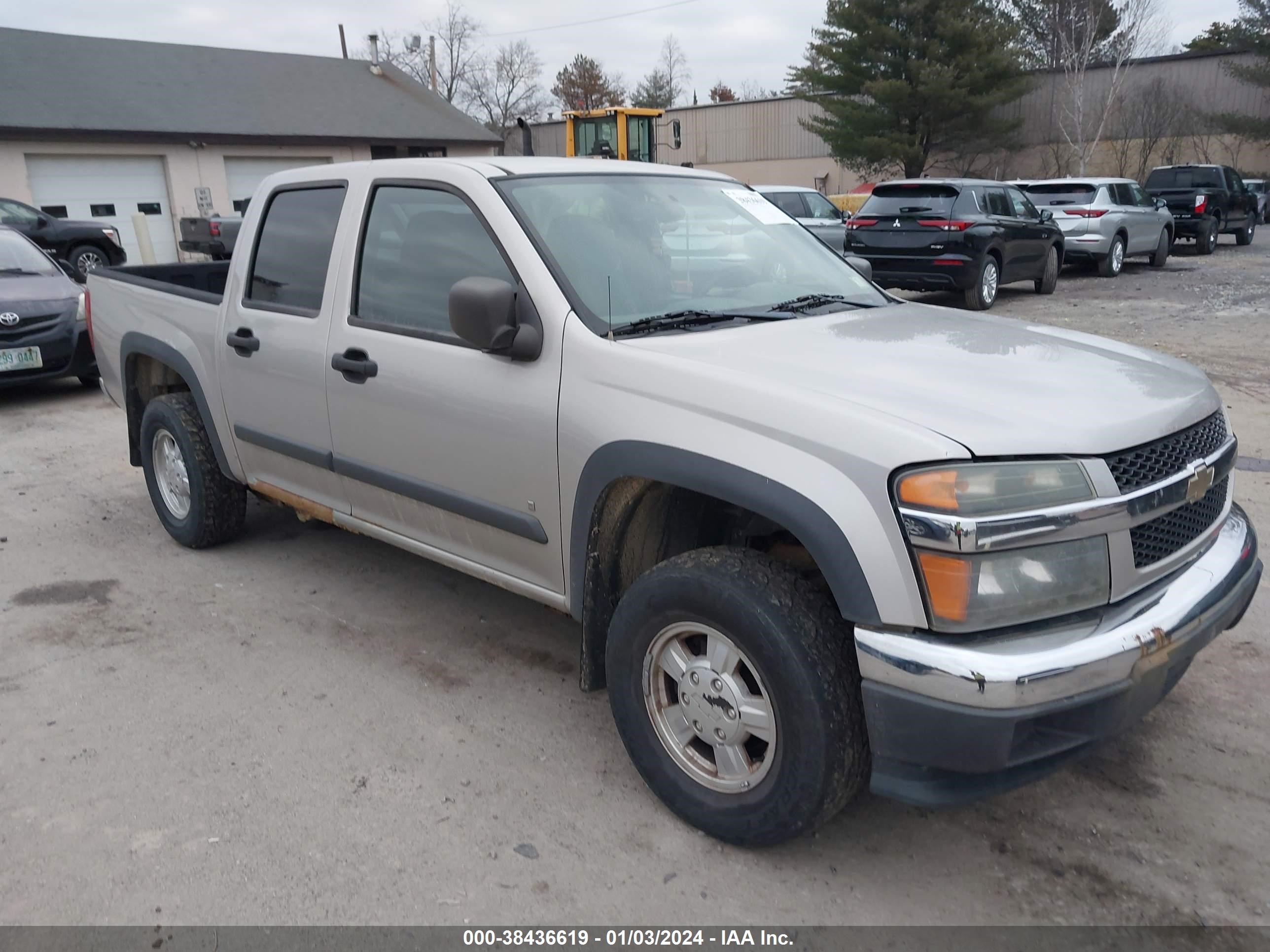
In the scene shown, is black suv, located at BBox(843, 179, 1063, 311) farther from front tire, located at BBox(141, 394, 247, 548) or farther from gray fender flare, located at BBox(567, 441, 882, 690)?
gray fender flare, located at BBox(567, 441, 882, 690)

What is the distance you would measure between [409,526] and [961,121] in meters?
36.2

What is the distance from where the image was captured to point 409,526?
3918mm

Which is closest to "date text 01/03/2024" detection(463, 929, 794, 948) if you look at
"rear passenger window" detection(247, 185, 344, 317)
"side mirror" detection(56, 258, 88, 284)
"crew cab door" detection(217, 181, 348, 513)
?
"crew cab door" detection(217, 181, 348, 513)

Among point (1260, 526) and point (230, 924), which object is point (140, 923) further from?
point (1260, 526)

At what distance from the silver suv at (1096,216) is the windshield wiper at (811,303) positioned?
49.2 feet

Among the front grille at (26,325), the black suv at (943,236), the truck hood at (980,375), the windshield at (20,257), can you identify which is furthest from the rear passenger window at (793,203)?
the truck hood at (980,375)

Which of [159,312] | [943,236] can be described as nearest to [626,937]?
[159,312]

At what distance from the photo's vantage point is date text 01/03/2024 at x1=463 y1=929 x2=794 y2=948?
254 centimetres

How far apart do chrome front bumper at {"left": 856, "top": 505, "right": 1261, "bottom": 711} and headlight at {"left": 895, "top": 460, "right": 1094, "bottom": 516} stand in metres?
0.30

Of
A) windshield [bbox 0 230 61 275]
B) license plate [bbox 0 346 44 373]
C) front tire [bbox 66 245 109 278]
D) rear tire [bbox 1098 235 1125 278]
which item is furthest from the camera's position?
front tire [bbox 66 245 109 278]

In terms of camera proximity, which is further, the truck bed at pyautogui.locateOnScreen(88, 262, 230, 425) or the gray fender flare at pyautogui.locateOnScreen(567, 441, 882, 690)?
the truck bed at pyautogui.locateOnScreen(88, 262, 230, 425)

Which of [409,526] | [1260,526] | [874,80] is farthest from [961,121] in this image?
[409,526]

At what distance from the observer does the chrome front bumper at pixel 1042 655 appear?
229cm

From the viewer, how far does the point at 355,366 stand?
383 centimetres
